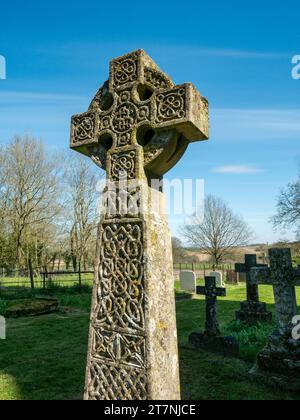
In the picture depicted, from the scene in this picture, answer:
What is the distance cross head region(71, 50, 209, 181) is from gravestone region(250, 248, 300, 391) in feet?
10.7

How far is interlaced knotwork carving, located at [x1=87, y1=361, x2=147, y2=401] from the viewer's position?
214 cm

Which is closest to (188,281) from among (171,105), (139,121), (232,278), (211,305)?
(232,278)

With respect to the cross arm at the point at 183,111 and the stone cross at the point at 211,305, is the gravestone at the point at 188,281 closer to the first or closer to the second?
the stone cross at the point at 211,305

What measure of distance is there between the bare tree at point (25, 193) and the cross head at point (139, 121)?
2106 cm

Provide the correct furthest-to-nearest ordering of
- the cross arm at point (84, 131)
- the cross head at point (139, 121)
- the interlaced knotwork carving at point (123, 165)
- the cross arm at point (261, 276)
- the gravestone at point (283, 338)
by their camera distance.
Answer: the cross arm at point (261, 276), the gravestone at point (283, 338), the cross arm at point (84, 131), the interlaced knotwork carving at point (123, 165), the cross head at point (139, 121)

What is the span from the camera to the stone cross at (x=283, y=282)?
4598mm

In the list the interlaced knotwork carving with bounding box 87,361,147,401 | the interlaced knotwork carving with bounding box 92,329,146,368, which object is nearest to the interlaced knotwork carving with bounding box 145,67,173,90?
the interlaced knotwork carving with bounding box 92,329,146,368

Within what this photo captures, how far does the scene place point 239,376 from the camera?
14.8 feet

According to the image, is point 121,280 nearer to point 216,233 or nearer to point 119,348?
point 119,348

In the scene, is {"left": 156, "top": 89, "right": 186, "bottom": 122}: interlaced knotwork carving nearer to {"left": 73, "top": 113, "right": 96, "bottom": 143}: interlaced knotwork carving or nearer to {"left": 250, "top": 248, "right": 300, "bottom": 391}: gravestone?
{"left": 73, "top": 113, "right": 96, "bottom": 143}: interlaced knotwork carving

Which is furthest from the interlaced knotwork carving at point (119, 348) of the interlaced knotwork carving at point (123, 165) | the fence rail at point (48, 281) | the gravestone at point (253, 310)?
the fence rail at point (48, 281)

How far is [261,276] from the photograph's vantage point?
16.8 feet

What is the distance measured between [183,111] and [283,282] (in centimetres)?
364
